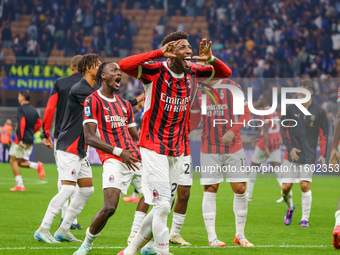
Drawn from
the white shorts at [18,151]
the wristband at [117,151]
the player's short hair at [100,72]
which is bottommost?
the white shorts at [18,151]

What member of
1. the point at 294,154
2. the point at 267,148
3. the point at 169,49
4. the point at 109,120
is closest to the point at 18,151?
the point at 267,148

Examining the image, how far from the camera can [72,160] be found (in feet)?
24.5

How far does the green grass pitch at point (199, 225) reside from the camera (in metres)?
7.10

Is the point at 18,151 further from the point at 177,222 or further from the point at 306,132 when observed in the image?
the point at 177,222

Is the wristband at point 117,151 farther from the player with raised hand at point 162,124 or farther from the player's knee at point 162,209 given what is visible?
the player's knee at point 162,209

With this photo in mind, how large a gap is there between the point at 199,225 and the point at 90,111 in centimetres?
391

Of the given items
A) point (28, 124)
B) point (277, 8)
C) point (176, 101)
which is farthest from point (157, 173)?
point (277, 8)

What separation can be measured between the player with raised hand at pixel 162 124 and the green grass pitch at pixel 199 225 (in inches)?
49.7

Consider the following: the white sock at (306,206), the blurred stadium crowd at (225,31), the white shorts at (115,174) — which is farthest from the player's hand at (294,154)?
the blurred stadium crowd at (225,31)

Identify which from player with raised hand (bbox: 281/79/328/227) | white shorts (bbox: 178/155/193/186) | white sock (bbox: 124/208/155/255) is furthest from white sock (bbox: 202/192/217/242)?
player with raised hand (bbox: 281/79/328/227)

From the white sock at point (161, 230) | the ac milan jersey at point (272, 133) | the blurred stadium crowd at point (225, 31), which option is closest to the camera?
the white sock at point (161, 230)

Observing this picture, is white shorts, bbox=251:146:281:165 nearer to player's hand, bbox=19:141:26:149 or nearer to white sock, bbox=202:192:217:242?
player's hand, bbox=19:141:26:149

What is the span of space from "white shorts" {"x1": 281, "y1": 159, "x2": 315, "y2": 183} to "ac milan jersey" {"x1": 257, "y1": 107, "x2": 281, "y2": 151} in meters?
3.52

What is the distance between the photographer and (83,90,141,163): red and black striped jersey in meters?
6.44
